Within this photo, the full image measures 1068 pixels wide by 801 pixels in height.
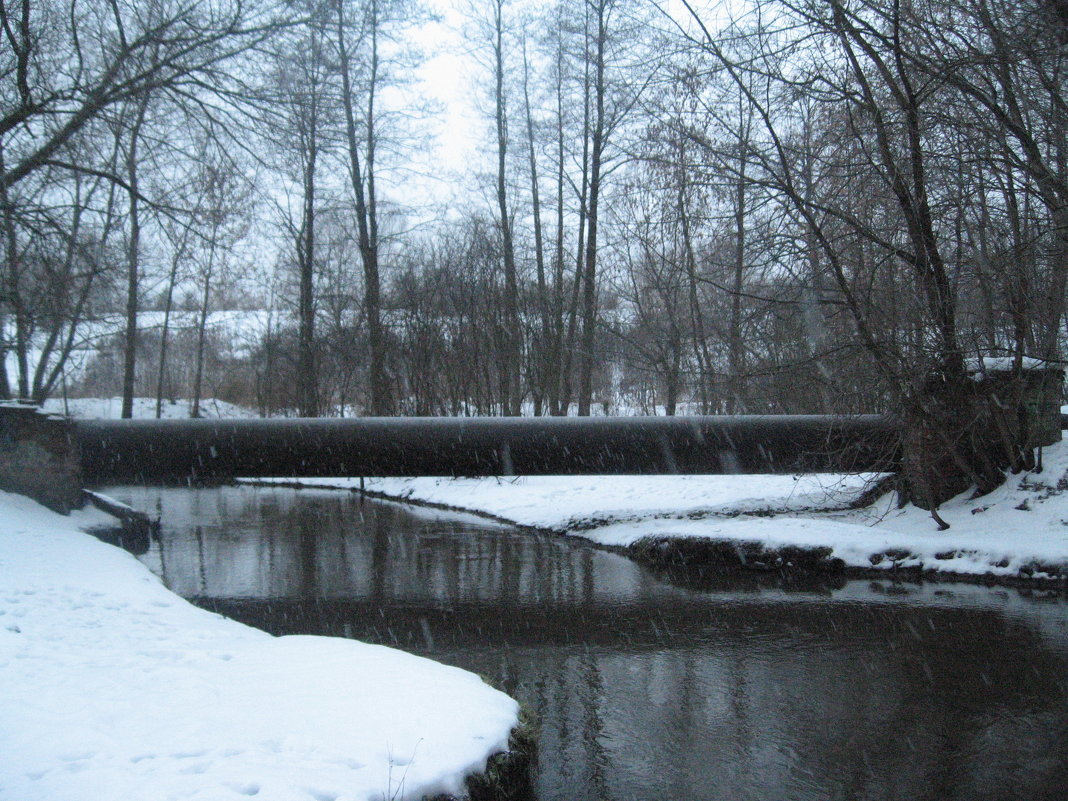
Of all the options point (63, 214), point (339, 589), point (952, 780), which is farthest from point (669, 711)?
point (63, 214)

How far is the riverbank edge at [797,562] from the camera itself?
10.0m

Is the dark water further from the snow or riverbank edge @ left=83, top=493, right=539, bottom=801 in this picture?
the snow

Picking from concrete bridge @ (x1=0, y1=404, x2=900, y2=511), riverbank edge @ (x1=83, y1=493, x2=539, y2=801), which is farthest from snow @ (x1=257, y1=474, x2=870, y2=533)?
riverbank edge @ (x1=83, y1=493, x2=539, y2=801)

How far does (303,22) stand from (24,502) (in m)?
6.91

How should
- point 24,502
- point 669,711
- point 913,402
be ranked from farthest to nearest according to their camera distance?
point 913,402
point 24,502
point 669,711

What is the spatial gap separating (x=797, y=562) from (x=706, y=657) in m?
4.22

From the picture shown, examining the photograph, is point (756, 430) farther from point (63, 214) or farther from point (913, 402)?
point (63, 214)

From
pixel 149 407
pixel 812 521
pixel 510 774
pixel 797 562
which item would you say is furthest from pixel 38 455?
pixel 149 407

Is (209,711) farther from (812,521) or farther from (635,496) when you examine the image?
(635,496)

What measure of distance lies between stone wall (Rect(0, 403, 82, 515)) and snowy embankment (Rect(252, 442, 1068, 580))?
7.70m

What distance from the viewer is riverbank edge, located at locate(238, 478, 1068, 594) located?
10.0 metres

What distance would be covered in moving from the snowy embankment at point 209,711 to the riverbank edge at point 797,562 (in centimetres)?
670

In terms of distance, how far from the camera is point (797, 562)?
1141 cm

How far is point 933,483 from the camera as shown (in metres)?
12.4
